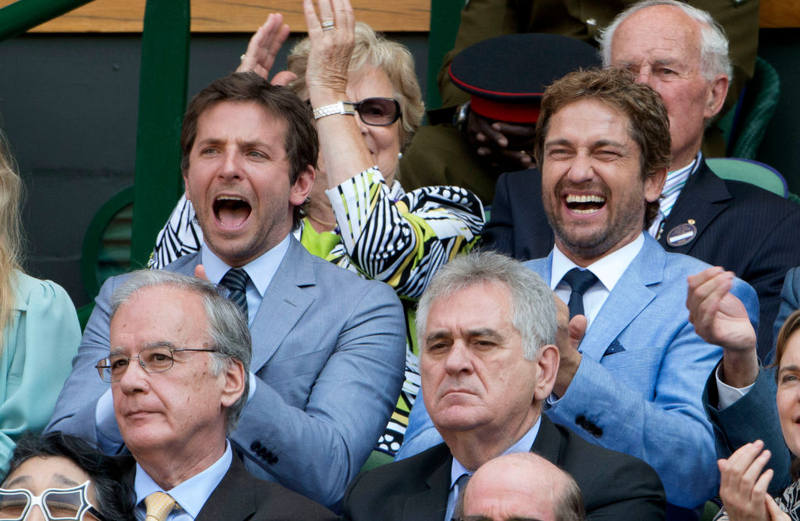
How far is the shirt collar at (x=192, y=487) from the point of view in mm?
2578

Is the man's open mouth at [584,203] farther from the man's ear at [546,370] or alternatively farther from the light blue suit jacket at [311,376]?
the man's ear at [546,370]

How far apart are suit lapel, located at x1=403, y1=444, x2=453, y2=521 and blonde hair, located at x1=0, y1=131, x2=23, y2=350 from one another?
1.24 meters

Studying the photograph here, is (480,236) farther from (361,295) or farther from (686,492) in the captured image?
(686,492)

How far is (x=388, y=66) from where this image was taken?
3.99m

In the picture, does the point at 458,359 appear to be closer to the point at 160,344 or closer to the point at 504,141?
the point at 160,344

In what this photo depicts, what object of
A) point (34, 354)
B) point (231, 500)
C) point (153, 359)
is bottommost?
point (34, 354)

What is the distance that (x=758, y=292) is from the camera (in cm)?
326

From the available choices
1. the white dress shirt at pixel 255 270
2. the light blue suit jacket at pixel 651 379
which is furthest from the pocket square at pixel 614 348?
the white dress shirt at pixel 255 270

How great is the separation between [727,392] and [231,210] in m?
1.33

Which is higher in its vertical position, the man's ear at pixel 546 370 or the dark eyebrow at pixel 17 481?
the man's ear at pixel 546 370

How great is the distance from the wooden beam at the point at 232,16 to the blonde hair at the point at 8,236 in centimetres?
178

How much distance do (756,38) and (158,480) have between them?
289 centimetres

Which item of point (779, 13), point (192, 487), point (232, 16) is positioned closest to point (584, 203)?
point (192, 487)

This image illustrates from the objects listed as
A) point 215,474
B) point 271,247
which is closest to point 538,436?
point 215,474
